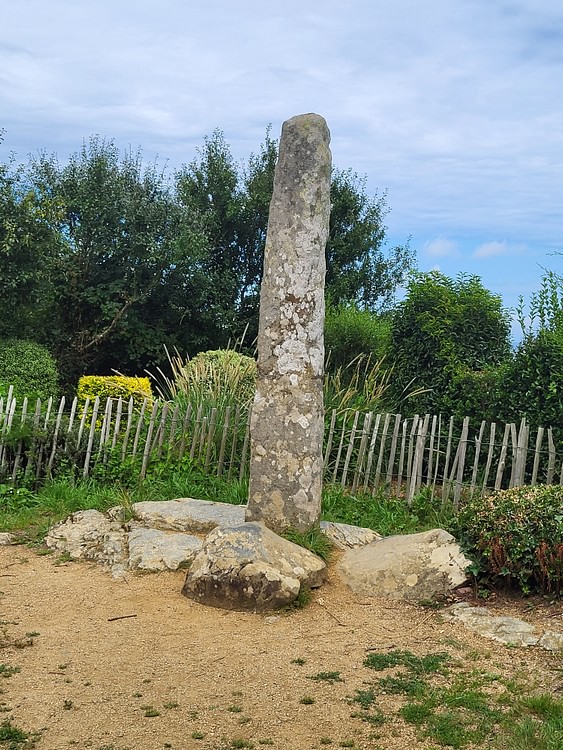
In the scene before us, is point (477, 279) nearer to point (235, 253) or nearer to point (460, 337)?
point (460, 337)

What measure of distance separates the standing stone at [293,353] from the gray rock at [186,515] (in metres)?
0.54

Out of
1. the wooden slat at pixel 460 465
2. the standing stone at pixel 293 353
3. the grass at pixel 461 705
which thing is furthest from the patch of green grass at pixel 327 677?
the wooden slat at pixel 460 465

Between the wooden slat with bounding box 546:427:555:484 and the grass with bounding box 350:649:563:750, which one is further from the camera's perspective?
the wooden slat with bounding box 546:427:555:484

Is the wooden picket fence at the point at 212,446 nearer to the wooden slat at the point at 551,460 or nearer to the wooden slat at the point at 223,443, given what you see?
the wooden slat at the point at 223,443

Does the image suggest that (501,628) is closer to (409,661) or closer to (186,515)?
(409,661)

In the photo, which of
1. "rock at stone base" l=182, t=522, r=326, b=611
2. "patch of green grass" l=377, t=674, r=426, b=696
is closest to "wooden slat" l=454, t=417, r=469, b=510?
"rock at stone base" l=182, t=522, r=326, b=611

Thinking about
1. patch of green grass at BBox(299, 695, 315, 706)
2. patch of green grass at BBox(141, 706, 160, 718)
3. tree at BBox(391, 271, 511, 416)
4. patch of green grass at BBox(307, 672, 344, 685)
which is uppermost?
tree at BBox(391, 271, 511, 416)

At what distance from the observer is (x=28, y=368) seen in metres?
14.0

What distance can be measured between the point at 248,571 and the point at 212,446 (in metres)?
3.75

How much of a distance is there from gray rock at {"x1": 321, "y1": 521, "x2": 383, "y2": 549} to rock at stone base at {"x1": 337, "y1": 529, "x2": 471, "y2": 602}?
451 millimetres

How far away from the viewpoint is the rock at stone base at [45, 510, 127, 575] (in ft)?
23.9

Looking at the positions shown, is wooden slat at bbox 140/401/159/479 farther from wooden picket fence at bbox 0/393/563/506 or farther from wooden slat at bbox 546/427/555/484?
wooden slat at bbox 546/427/555/484

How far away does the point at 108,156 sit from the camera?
57.9 ft

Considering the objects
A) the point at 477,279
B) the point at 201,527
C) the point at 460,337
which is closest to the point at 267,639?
the point at 201,527
